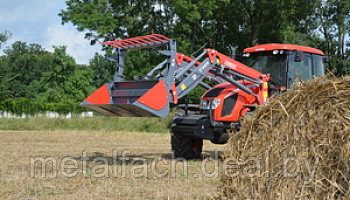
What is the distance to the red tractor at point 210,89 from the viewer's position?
812 centimetres

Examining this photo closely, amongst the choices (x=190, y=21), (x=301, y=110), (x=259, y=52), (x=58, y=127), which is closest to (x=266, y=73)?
(x=259, y=52)

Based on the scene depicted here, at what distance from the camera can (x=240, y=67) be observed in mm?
8883

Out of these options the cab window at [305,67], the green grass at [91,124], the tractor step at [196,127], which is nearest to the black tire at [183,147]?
the tractor step at [196,127]

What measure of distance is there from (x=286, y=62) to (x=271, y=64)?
437 millimetres

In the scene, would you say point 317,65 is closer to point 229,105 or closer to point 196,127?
point 229,105

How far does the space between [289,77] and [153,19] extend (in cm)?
1901

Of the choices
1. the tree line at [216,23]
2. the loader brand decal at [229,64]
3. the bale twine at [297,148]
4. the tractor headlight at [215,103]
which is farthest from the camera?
the tree line at [216,23]

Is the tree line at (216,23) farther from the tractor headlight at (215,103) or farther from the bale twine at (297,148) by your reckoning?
the bale twine at (297,148)

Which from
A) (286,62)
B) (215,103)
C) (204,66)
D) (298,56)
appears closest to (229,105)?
(215,103)

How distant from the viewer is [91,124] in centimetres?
2216

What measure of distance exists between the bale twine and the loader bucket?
3.20 m

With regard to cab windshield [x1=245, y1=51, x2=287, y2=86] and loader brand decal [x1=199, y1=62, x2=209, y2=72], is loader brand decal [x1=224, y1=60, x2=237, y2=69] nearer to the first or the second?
loader brand decal [x1=199, y1=62, x2=209, y2=72]

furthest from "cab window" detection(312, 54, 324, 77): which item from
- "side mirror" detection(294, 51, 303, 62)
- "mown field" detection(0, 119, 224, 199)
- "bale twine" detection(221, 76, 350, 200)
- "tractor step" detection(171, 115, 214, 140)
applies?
"bale twine" detection(221, 76, 350, 200)

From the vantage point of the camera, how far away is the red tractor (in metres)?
8.12
